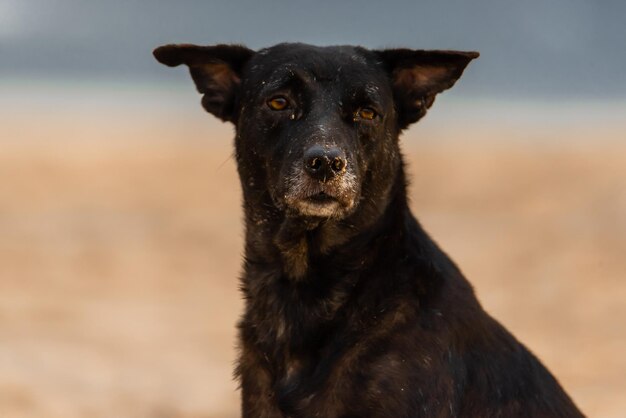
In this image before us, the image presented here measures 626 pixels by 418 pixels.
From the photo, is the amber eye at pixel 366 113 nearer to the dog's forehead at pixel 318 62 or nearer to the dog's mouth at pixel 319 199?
the dog's forehead at pixel 318 62

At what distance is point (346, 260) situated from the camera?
6762mm

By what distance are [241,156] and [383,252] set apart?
94cm

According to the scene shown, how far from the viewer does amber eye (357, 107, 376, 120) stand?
6.90m

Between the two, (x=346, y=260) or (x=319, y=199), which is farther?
(x=346, y=260)

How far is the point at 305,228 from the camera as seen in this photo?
687 centimetres

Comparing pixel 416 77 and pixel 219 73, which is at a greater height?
pixel 416 77

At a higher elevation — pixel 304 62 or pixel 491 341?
pixel 304 62

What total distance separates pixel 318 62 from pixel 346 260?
105 centimetres

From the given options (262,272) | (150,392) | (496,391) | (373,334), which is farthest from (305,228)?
(150,392)

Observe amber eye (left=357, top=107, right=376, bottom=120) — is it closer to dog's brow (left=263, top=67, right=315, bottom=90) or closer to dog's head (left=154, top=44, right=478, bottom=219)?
dog's head (left=154, top=44, right=478, bottom=219)

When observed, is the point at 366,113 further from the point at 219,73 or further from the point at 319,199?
the point at 219,73

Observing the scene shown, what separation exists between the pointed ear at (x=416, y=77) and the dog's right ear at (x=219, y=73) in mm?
776

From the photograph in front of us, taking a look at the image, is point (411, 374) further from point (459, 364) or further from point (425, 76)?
point (425, 76)

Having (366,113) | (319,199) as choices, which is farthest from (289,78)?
(319,199)
